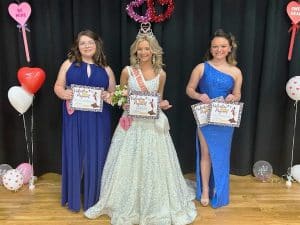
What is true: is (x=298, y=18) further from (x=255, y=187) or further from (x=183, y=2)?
(x=255, y=187)

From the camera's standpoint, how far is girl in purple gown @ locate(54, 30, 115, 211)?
121 inches

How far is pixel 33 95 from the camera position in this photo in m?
3.60

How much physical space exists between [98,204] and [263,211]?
1405 mm

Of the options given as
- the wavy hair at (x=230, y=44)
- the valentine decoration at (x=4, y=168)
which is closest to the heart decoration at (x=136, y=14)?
the wavy hair at (x=230, y=44)

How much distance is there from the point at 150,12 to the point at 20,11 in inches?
46.1

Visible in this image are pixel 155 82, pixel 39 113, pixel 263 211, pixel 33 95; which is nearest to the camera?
pixel 155 82

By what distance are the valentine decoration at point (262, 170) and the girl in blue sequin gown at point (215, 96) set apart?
0.63m

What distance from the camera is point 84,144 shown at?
10.5ft

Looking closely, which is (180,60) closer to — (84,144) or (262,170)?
(84,144)

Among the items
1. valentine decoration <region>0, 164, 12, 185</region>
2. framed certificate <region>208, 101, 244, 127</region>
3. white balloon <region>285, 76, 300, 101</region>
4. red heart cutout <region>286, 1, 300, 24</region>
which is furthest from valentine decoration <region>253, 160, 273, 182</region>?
valentine decoration <region>0, 164, 12, 185</region>

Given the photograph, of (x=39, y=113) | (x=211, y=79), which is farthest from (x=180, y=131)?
(x=39, y=113)

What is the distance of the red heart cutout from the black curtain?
0.28 ft

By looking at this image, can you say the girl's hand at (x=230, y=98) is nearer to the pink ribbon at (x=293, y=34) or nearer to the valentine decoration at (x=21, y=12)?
the pink ribbon at (x=293, y=34)

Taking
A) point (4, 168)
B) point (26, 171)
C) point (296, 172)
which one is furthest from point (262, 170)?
point (4, 168)
